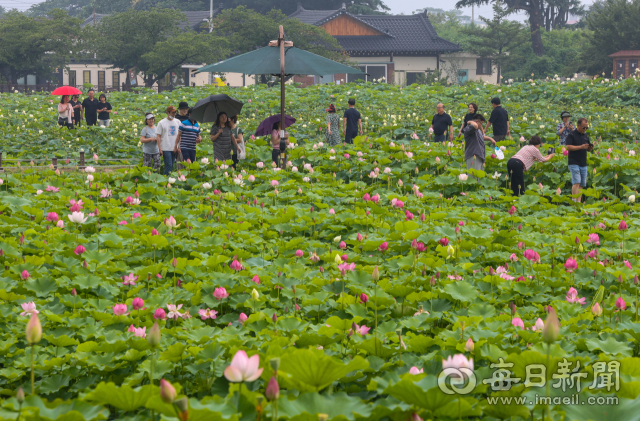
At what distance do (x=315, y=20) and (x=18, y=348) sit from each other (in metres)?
41.6

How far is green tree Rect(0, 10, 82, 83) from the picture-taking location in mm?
30781

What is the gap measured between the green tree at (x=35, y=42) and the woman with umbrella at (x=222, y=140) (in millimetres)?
25622

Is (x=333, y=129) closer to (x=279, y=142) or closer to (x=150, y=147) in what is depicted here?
(x=279, y=142)

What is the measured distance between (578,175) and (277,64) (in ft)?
17.4

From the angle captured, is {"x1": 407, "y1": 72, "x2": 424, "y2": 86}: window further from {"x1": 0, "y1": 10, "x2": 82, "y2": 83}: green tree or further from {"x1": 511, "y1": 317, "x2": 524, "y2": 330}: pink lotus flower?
{"x1": 511, "y1": 317, "x2": 524, "y2": 330}: pink lotus flower

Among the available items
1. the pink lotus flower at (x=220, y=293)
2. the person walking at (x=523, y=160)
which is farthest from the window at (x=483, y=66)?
the pink lotus flower at (x=220, y=293)

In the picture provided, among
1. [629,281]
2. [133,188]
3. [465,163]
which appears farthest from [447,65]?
[629,281]

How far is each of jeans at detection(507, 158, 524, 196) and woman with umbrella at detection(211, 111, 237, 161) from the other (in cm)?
450

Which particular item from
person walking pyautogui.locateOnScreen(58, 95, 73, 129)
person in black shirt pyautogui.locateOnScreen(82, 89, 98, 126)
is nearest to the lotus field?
person walking pyautogui.locateOnScreen(58, 95, 73, 129)

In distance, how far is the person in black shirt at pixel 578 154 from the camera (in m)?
8.66

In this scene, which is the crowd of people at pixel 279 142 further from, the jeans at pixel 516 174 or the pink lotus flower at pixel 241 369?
the pink lotus flower at pixel 241 369

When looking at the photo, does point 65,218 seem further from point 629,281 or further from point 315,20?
point 315,20

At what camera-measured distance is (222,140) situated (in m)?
10.0

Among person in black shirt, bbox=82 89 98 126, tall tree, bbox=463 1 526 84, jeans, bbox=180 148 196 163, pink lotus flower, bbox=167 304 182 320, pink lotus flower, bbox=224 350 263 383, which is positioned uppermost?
tall tree, bbox=463 1 526 84
